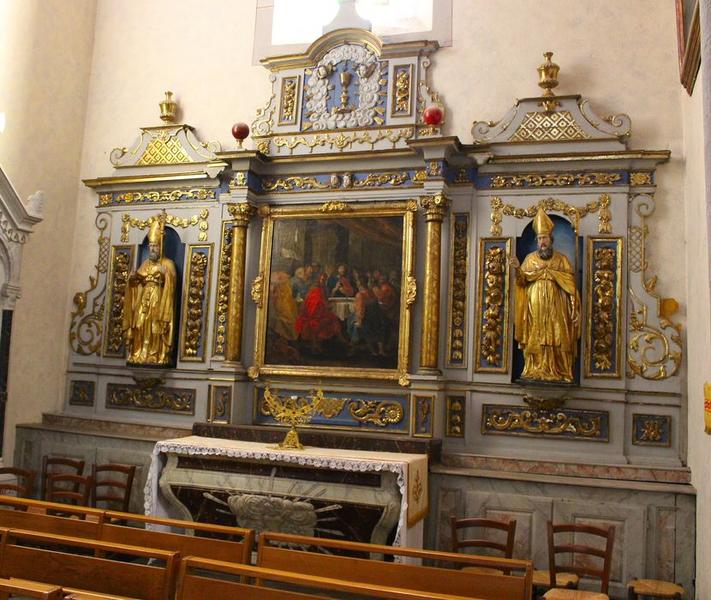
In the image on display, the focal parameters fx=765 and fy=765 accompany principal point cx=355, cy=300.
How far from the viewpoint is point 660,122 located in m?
7.52

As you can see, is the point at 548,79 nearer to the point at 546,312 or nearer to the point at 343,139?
the point at 343,139

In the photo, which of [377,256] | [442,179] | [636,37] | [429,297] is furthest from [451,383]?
[636,37]

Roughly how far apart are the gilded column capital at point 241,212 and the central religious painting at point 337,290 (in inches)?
9.9

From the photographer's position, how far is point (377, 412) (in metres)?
7.92

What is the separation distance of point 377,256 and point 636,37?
3.41 metres

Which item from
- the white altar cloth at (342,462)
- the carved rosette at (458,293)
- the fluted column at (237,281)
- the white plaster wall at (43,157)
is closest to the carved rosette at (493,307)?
the carved rosette at (458,293)

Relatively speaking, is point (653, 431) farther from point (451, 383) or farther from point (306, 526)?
point (306, 526)

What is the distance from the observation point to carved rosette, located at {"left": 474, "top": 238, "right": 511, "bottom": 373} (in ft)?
25.0

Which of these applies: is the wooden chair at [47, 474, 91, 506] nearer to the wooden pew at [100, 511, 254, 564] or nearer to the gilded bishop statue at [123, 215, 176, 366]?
the gilded bishop statue at [123, 215, 176, 366]

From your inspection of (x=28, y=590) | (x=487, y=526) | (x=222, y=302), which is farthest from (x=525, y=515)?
(x=28, y=590)

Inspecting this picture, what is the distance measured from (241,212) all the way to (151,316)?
1561 mm

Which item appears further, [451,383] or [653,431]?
[451,383]

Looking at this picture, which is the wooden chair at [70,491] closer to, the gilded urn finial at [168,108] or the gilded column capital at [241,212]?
the gilded column capital at [241,212]

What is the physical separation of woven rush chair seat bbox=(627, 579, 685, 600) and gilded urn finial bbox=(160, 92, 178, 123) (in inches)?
275
